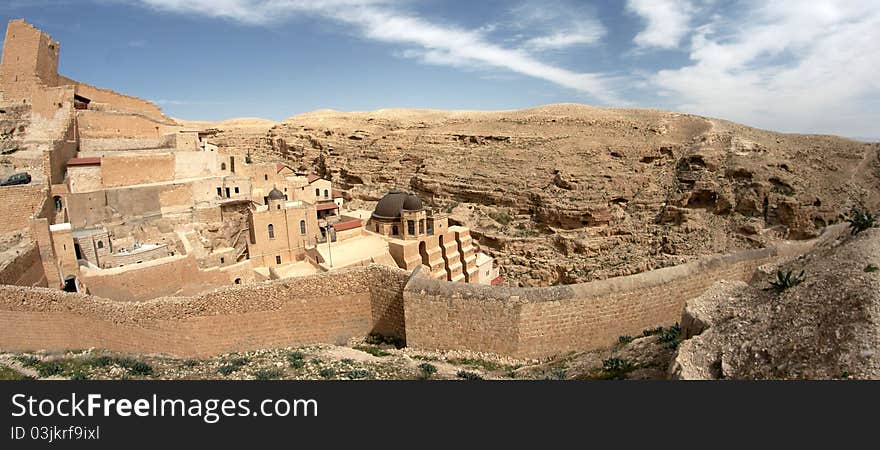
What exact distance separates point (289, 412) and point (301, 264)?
11.2 metres

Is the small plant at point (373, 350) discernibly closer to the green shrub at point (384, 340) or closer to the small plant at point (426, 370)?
the green shrub at point (384, 340)

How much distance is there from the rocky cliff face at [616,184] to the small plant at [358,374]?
44.2ft

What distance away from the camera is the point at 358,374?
19.4 ft

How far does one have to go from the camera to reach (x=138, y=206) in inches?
603

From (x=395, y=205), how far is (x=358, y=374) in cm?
1174

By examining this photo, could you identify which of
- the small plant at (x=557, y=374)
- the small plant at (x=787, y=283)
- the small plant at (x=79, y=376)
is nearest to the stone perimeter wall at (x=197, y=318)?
the small plant at (x=79, y=376)

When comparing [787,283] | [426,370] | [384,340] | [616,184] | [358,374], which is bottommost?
[384,340]

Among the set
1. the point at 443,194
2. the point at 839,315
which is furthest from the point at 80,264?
the point at 443,194

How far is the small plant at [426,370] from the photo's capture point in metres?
6.02

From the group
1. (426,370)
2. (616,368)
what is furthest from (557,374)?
(426,370)

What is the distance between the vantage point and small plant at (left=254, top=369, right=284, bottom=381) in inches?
225

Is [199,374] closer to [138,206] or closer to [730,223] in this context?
[138,206]

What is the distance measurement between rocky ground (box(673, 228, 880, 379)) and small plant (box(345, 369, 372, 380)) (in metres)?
3.62

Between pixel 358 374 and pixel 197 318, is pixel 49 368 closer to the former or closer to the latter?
pixel 197 318
